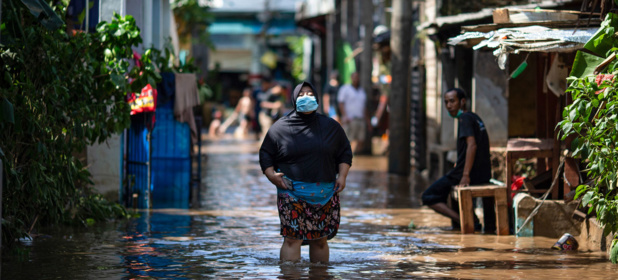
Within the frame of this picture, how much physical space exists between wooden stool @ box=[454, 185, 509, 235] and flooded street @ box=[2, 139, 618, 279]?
0.51ft

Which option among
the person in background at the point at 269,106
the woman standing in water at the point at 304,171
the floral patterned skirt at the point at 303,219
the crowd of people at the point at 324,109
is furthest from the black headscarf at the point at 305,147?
the person in background at the point at 269,106

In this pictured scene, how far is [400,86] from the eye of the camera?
19625 mm

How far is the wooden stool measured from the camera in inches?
434

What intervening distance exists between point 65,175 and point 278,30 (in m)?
40.9

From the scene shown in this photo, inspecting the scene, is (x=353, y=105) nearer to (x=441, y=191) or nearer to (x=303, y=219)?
(x=441, y=191)

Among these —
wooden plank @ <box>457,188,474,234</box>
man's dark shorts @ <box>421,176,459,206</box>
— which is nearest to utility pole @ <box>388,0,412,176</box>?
man's dark shorts @ <box>421,176,459,206</box>

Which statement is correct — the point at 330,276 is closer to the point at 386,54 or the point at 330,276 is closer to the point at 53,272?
the point at 53,272

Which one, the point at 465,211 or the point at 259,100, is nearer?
the point at 465,211

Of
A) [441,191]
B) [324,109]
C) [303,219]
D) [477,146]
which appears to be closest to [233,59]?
[324,109]

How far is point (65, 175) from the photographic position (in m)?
10.4

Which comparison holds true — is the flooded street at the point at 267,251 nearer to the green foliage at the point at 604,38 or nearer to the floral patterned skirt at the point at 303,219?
the floral patterned skirt at the point at 303,219

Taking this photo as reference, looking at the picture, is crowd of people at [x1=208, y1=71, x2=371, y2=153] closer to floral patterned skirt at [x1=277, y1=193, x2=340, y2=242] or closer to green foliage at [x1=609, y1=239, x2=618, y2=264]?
floral patterned skirt at [x1=277, y1=193, x2=340, y2=242]

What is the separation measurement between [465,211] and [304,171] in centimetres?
300

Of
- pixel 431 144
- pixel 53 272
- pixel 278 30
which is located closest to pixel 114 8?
pixel 53 272
